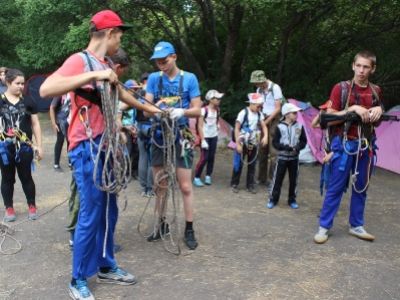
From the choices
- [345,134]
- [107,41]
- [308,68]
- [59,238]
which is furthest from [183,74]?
[308,68]

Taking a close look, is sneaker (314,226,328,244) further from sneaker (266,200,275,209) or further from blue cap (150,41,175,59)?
blue cap (150,41,175,59)

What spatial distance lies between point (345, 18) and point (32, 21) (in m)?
7.76

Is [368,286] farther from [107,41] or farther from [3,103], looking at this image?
[3,103]

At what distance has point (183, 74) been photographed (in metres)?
4.27

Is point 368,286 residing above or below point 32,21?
below

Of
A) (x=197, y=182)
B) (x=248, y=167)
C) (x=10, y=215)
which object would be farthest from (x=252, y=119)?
(x=10, y=215)

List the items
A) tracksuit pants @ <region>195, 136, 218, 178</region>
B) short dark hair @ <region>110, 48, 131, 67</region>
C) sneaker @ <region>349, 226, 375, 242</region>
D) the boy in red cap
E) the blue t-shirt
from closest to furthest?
the boy in red cap < short dark hair @ <region>110, 48, 131, 67</region> < the blue t-shirt < sneaker @ <region>349, 226, 375, 242</region> < tracksuit pants @ <region>195, 136, 218, 178</region>

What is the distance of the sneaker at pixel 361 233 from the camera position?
4.74 meters

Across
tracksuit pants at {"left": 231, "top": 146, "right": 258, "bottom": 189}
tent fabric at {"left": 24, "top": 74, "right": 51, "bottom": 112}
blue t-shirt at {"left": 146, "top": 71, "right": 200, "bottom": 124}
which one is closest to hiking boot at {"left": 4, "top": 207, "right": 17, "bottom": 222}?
blue t-shirt at {"left": 146, "top": 71, "right": 200, "bottom": 124}

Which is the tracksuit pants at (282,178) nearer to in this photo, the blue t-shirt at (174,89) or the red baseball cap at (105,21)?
the blue t-shirt at (174,89)

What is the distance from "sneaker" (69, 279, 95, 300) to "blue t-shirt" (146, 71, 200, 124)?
1.67m

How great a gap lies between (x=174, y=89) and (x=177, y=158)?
65 centimetres

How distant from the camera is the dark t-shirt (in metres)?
5.08

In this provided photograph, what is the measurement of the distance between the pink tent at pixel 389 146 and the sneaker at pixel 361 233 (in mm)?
4086
